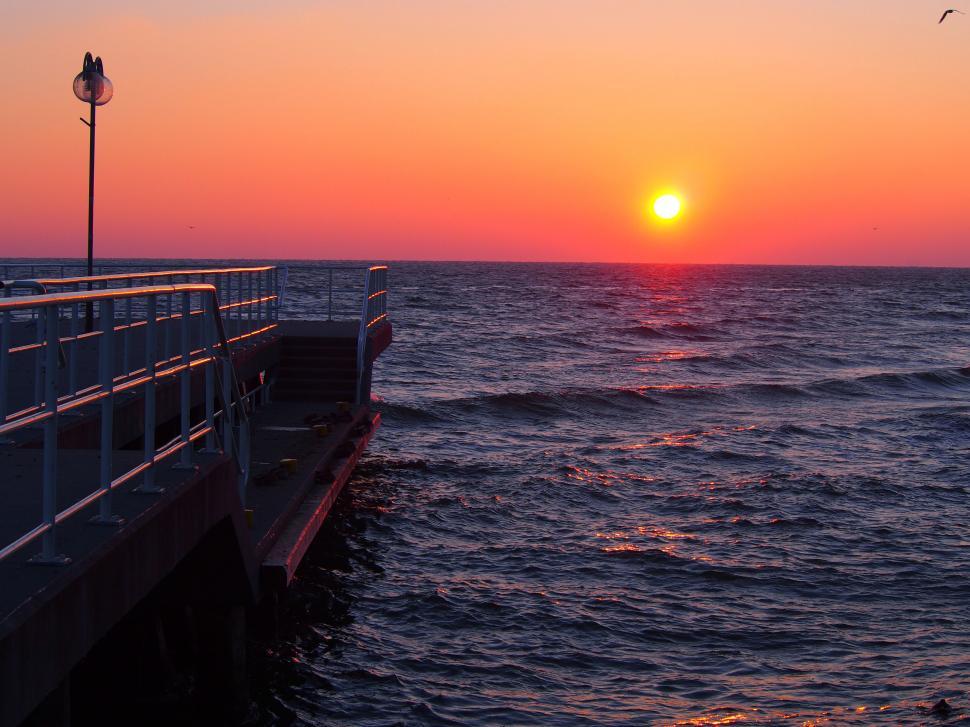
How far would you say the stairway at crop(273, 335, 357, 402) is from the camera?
57.1 ft

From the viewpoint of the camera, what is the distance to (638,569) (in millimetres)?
12469

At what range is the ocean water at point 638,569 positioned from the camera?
8.84 meters

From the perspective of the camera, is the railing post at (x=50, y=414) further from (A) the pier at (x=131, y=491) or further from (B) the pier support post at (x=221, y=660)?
(B) the pier support post at (x=221, y=660)

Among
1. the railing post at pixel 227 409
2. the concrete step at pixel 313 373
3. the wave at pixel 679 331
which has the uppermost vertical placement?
the railing post at pixel 227 409

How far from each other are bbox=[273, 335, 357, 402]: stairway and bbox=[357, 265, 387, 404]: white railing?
0.24 meters

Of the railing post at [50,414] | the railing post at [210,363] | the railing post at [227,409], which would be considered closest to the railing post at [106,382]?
the railing post at [50,414]

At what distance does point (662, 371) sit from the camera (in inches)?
1518

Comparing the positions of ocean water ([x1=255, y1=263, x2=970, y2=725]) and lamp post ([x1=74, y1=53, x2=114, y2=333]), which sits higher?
lamp post ([x1=74, y1=53, x2=114, y2=333])

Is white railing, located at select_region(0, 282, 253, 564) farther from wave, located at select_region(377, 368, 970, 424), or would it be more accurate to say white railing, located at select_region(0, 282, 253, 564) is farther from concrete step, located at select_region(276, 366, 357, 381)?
wave, located at select_region(377, 368, 970, 424)

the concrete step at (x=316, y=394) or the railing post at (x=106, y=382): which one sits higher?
the railing post at (x=106, y=382)

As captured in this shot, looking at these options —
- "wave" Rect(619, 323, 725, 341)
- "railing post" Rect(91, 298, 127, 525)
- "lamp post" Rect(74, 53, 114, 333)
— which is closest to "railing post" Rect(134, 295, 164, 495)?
"railing post" Rect(91, 298, 127, 525)

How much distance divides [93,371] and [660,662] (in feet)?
19.4

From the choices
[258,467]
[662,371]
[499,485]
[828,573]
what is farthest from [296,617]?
[662,371]

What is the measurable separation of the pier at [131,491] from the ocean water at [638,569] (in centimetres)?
110
